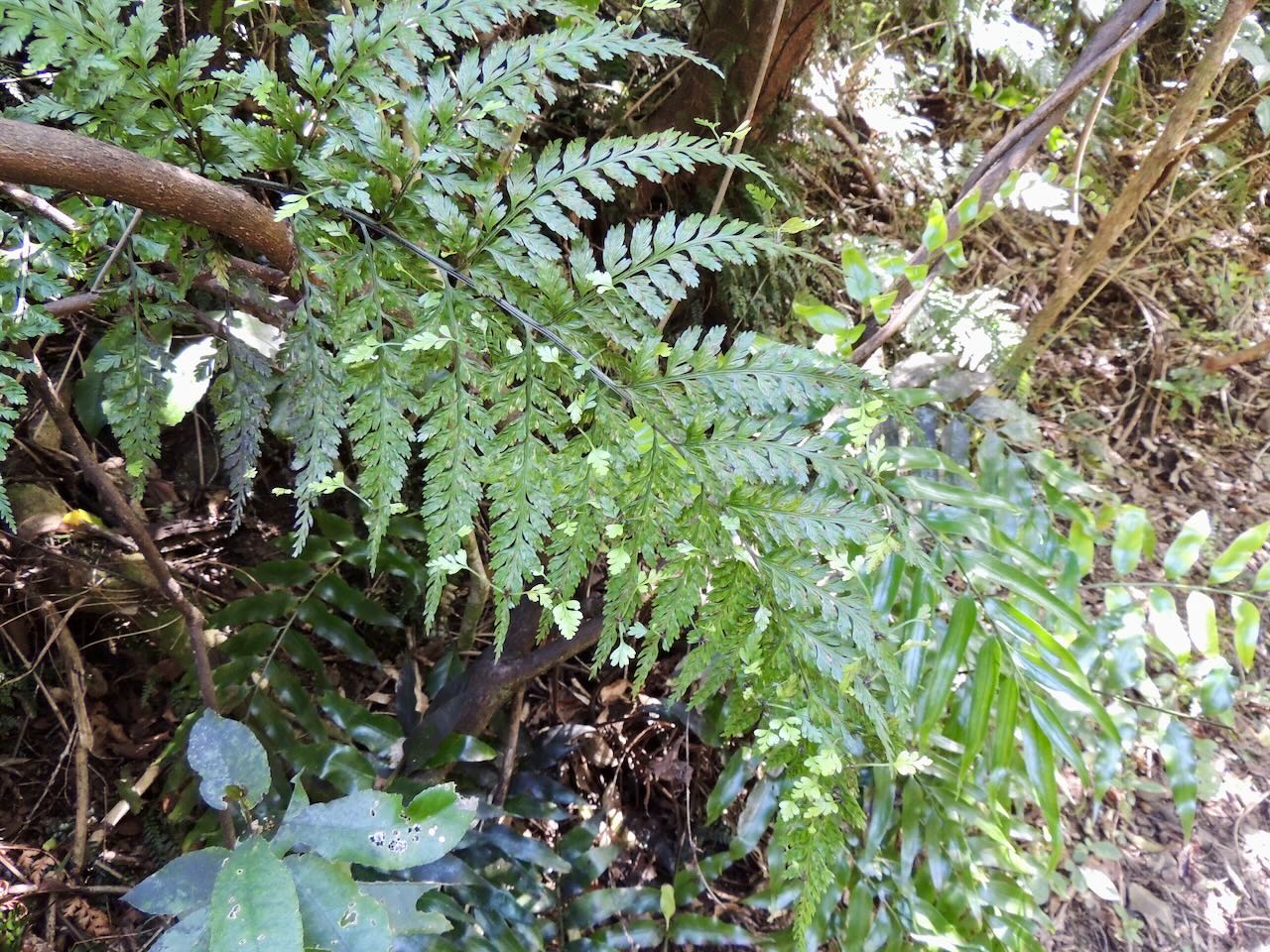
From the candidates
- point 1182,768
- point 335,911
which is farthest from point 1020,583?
point 335,911

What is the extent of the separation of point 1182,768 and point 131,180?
2300 millimetres

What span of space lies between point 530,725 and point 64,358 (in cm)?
153

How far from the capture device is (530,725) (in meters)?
2.24

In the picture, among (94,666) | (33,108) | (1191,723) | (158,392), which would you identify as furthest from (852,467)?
(1191,723)

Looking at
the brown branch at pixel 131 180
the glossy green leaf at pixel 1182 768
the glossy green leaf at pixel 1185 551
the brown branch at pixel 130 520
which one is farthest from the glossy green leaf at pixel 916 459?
the brown branch at pixel 130 520

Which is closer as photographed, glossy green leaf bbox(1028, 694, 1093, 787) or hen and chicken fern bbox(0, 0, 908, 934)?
hen and chicken fern bbox(0, 0, 908, 934)

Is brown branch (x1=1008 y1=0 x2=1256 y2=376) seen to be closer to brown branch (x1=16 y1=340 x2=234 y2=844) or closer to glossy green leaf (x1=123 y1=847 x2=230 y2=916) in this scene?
brown branch (x1=16 y1=340 x2=234 y2=844)

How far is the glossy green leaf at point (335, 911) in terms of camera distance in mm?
1065

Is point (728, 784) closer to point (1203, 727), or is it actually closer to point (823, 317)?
point (823, 317)

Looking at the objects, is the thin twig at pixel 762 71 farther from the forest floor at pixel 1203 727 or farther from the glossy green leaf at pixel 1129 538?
the forest floor at pixel 1203 727

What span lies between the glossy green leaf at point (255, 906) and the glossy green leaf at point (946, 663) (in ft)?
3.29

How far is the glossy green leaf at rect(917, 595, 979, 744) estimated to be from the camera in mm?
1276

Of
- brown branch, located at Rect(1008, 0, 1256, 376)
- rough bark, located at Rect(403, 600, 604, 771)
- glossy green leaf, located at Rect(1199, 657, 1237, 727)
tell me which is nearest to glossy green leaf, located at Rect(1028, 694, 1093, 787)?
glossy green leaf, located at Rect(1199, 657, 1237, 727)

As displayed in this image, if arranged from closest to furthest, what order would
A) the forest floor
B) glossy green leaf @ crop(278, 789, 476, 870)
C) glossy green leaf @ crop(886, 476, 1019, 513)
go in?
glossy green leaf @ crop(278, 789, 476, 870) → glossy green leaf @ crop(886, 476, 1019, 513) → the forest floor
